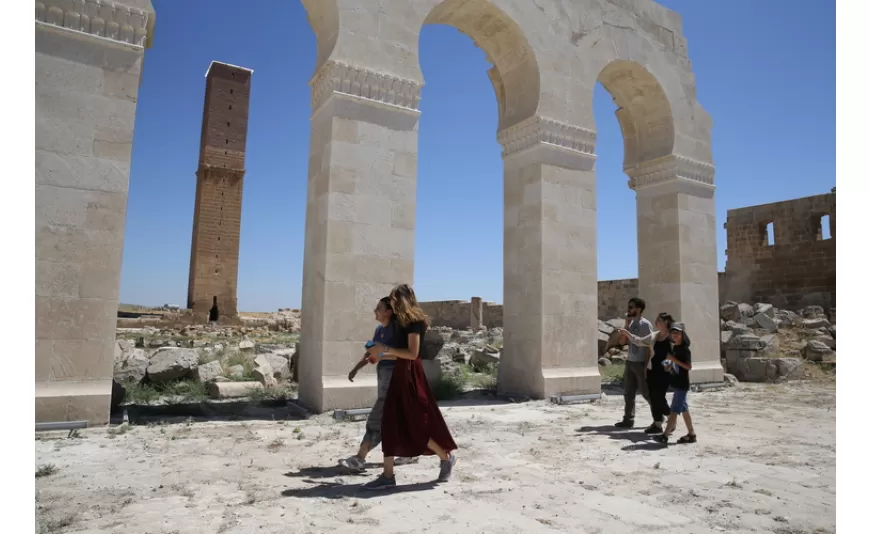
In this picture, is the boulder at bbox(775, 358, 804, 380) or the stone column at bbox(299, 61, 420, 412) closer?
the stone column at bbox(299, 61, 420, 412)

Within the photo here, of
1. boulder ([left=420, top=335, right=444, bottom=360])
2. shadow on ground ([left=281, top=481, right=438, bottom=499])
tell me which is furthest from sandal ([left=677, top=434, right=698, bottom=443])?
boulder ([left=420, top=335, right=444, bottom=360])

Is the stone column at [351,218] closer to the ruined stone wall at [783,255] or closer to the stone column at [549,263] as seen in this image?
the stone column at [549,263]

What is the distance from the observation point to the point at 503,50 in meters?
8.86

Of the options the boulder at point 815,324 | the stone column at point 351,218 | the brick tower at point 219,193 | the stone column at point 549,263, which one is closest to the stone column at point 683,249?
the stone column at point 549,263

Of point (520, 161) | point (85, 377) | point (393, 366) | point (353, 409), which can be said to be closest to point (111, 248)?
point (85, 377)

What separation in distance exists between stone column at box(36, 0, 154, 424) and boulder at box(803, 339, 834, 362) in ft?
43.9

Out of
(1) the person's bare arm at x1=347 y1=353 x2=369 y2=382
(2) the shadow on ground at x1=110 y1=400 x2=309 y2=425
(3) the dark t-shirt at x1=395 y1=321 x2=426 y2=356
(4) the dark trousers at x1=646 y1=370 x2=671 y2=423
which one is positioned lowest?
(2) the shadow on ground at x1=110 y1=400 x2=309 y2=425

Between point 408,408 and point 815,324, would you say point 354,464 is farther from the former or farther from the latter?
point 815,324

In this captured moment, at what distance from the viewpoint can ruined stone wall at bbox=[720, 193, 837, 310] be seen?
64.7ft

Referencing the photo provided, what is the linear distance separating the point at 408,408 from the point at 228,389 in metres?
4.76

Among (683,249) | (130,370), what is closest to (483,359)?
(683,249)

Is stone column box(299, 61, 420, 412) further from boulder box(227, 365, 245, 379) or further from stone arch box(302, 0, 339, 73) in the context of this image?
boulder box(227, 365, 245, 379)

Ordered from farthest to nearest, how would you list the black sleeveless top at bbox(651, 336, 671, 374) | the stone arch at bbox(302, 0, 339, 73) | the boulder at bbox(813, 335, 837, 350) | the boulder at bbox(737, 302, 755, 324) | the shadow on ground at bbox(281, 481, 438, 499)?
the boulder at bbox(737, 302, 755, 324) → the boulder at bbox(813, 335, 837, 350) → the stone arch at bbox(302, 0, 339, 73) → the black sleeveless top at bbox(651, 336, 671, 374) → the shadow on ground at bbox(281, 481, 438, 499)

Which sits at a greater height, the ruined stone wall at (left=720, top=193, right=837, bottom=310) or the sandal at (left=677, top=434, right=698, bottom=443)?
the ruined stone wall at (left=720, top=193, right=837, bottom=310)
